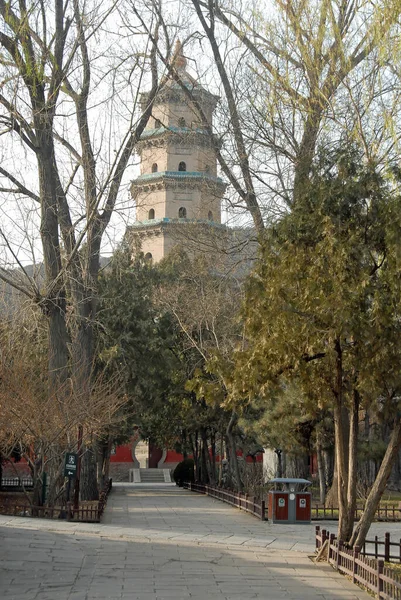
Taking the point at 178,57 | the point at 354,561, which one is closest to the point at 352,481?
the point at 354,561

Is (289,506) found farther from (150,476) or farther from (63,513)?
(150,476)

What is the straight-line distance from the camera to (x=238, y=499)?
85.8 feet

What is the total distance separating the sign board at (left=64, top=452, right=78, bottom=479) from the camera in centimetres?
1941

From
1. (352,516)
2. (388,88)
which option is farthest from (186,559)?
(388,88)

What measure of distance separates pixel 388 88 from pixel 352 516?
23.3ft

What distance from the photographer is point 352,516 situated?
13.1 meters

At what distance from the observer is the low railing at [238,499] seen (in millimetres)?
22222

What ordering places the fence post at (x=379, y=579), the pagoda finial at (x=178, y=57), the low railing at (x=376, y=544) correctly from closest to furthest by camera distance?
the fence post at (x=379, y=579), the low railing at (x=376, y=544), the pagoda finial at (x=178, y=57)

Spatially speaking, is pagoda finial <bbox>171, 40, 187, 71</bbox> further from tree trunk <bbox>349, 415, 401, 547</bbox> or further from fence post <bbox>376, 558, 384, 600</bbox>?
fence post <bbox>376, 558, 384, 600</bbox>

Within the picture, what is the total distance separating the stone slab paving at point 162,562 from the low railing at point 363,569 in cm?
16

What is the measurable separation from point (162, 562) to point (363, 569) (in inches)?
142

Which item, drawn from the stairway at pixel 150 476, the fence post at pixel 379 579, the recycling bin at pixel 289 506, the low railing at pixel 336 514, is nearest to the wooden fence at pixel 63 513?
the recycling bin at pixel 289 506

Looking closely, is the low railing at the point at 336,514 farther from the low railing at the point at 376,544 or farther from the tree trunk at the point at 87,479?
the low railing at the point at 376,544

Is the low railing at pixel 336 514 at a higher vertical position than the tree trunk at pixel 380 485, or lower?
lower
